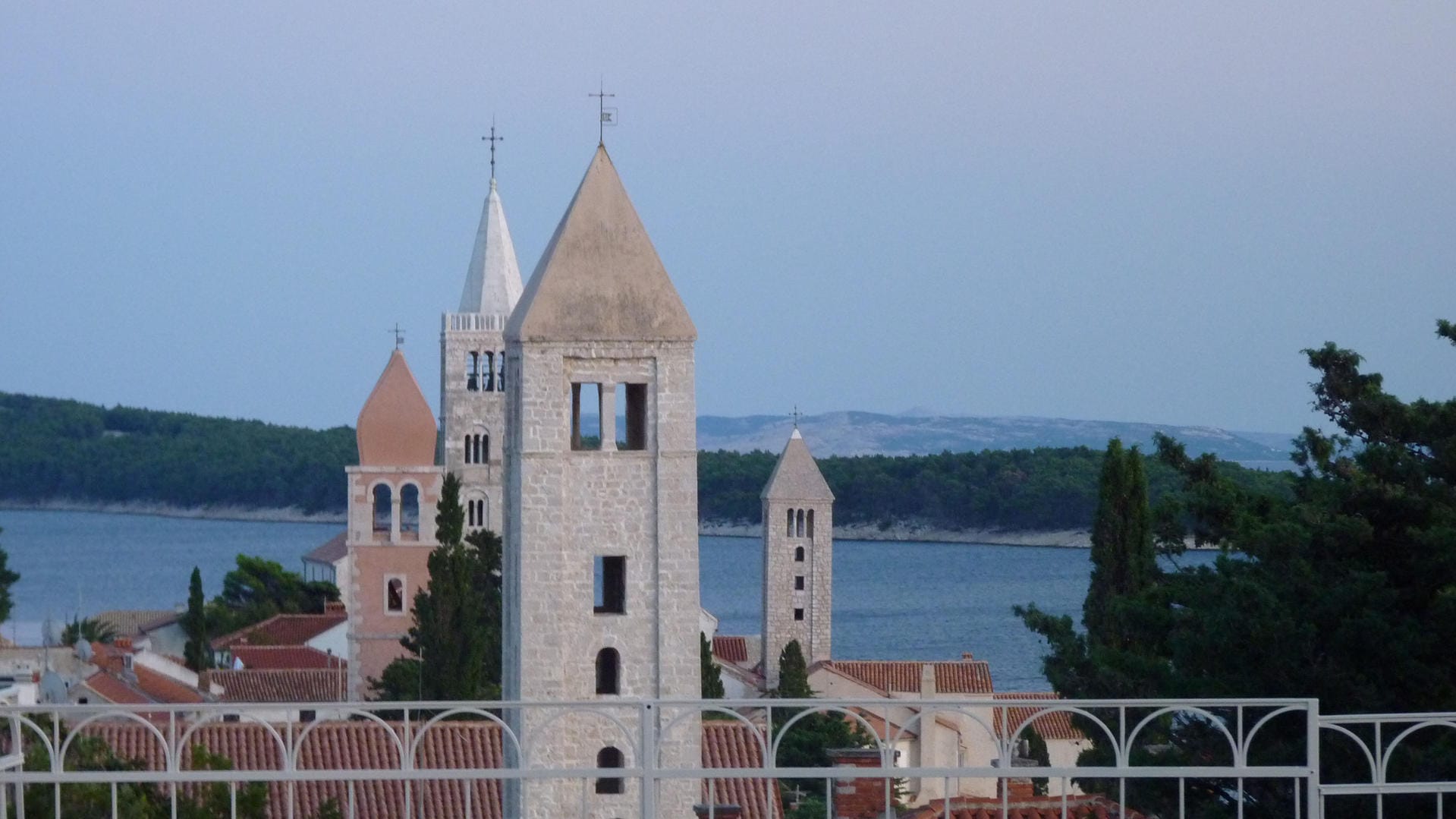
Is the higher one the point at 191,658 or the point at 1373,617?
the point at 1373,617

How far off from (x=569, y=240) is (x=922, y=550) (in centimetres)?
10860

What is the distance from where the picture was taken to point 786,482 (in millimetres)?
56062

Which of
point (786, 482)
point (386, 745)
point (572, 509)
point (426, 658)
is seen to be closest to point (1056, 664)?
point (572, 509)

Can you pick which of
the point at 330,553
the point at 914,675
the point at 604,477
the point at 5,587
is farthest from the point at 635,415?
the point at 330,553

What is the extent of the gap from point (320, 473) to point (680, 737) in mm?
119774

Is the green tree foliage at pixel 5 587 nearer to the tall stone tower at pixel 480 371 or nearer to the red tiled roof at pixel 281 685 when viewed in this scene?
the tall stone tower at pixel 480 371

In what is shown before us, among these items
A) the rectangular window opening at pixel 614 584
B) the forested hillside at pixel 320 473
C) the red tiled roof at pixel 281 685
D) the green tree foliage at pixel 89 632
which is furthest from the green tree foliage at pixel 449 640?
the forested hillside at pixel 320 473

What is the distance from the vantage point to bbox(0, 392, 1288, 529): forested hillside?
378 feet

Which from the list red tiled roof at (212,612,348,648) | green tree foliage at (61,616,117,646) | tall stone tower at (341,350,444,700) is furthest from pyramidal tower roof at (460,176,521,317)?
green tree foliage at (61,616,117,646)

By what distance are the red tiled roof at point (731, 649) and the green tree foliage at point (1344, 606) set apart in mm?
40074

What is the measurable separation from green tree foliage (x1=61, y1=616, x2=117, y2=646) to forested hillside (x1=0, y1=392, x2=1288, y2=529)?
5029cm

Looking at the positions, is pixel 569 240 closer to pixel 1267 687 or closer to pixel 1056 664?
pixel 1056 664

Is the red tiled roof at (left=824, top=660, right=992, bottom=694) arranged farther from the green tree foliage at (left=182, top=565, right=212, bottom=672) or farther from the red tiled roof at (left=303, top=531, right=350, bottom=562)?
the red tiled roof at (left=303, top=531, right=350, bottom=562)

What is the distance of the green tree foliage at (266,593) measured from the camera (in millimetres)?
62719
